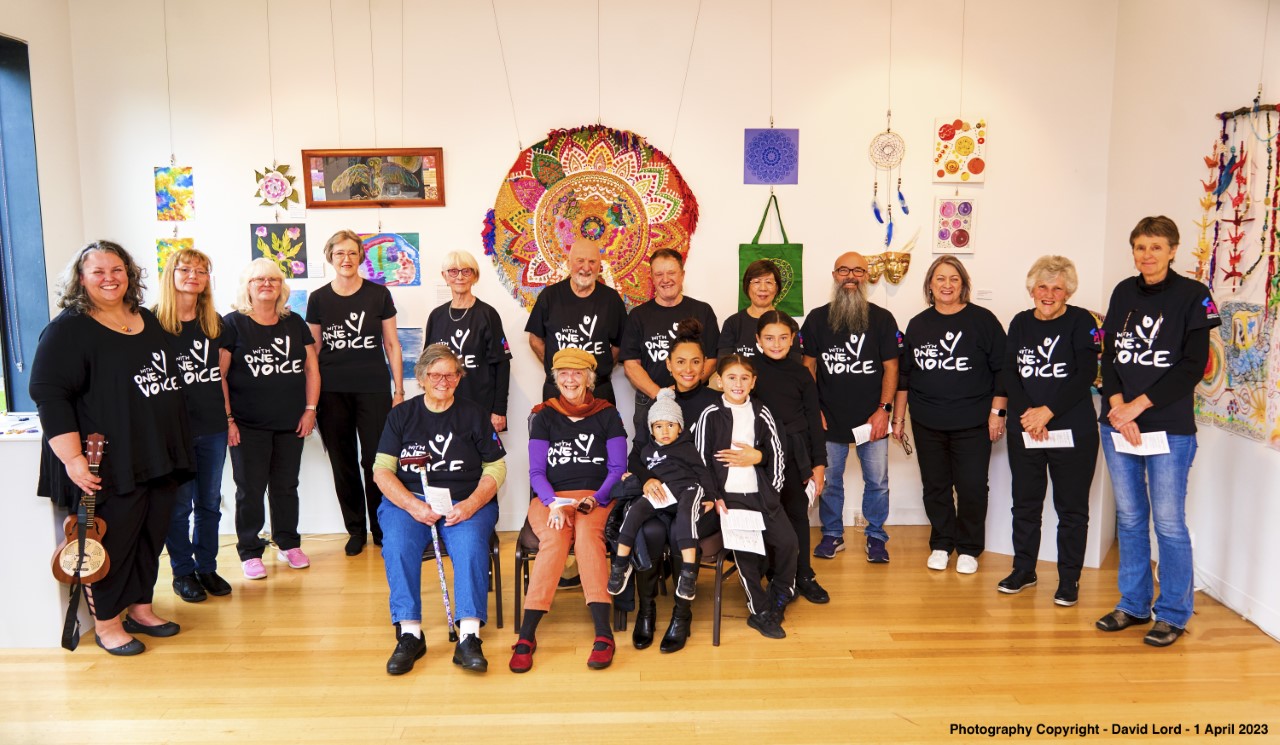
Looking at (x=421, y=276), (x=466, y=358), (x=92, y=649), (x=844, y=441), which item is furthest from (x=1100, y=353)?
(x=92, y=649)

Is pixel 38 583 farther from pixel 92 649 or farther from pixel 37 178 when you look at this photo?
pixel 37 178

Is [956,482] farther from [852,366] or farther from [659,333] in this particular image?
[659,333]

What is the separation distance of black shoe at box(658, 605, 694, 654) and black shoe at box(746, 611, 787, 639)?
0.29 m

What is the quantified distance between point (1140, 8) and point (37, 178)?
5619 mm

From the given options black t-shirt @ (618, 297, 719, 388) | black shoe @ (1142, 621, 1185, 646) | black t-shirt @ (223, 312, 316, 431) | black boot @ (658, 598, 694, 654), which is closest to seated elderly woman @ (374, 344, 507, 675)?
black boot @ (658, 598, 694, 654)

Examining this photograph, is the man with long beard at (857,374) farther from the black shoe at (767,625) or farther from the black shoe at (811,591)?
the black shoe at (767,625)

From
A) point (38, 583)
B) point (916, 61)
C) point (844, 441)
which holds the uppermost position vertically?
point (916, 61)

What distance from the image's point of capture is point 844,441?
4055 mm

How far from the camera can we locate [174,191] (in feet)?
14.6

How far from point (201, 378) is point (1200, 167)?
446 cm

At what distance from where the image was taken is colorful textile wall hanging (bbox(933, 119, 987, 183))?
4.48 meters

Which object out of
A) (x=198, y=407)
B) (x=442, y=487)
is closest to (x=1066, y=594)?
(x=442, y=487)

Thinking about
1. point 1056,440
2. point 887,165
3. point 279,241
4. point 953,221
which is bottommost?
point 1056,440

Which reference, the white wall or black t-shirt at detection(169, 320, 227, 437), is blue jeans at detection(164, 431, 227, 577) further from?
the white wall
